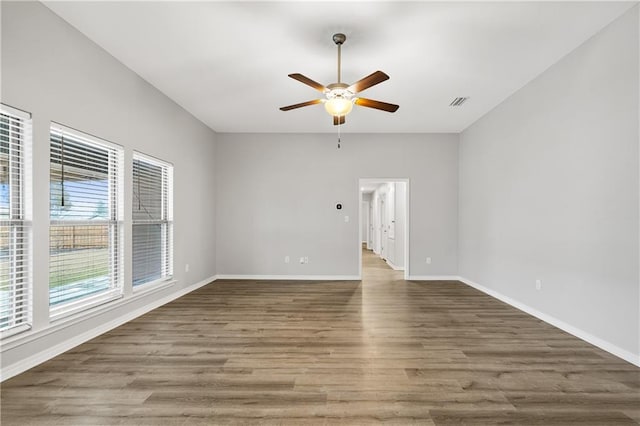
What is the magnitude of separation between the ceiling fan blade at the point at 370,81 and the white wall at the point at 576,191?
2.04 metres

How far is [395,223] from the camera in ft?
25.0

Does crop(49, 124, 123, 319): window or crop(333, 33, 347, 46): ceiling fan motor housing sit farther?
crop(333, 33, 347, 46): ceiling fan motor housing

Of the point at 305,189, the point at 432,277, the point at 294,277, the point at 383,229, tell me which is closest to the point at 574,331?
the point at 432,277

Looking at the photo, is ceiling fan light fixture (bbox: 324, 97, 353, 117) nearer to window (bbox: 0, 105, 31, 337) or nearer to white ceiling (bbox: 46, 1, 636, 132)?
white ceiling (bbox: 46, 1, 636, 132)

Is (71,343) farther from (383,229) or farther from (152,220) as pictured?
(383,229)

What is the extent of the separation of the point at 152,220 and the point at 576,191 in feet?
16.2

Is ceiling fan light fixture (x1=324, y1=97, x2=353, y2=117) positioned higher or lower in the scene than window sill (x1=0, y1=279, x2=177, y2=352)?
higher


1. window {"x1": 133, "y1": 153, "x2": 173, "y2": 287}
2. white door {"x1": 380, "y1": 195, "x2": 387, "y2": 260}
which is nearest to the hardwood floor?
window {"x1": 133, "y1": 153, "x2": 173, "y2": 287}

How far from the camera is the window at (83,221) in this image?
8.59 ft

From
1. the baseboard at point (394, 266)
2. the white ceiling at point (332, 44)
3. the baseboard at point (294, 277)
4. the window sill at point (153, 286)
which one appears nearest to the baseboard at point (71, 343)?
the window sill at point (153, 286)

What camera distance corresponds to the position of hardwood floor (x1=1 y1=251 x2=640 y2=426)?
1.82 metres

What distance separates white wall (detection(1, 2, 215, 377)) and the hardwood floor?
24 cm

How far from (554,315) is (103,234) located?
4975 millimetres

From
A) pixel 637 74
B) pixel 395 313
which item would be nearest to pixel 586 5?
pixel 637 74
